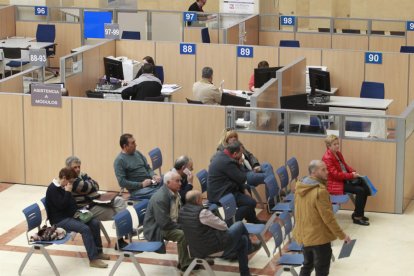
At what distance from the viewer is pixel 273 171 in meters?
13.3

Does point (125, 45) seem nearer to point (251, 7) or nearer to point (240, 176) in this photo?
point (251, 7)

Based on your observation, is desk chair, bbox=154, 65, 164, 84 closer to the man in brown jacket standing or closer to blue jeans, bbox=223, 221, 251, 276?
blue jeans, bbox=223, 221, 251, 276

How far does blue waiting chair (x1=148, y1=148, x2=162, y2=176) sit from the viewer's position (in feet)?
43.2

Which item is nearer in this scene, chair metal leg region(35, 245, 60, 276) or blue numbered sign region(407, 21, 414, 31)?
chair metal leg region(35, 245, 60, 276)

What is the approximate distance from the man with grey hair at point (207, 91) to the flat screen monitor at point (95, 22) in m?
5.95

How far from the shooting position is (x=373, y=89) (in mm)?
16641

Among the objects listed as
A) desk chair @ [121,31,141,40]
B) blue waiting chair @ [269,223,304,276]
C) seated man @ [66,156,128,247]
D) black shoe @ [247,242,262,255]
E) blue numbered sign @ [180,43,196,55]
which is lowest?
black shoe @ [247,242,262,255]

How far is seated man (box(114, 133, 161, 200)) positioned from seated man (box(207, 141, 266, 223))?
0.89 meters

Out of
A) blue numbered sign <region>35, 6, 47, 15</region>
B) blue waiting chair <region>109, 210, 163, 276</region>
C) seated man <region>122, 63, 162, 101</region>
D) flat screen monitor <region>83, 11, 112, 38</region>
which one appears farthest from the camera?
blue numbered sign <region>35, 6, 47, 15</region>

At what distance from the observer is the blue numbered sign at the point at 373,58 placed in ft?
56.0

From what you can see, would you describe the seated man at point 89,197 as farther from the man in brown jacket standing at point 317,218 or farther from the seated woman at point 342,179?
the man in brown jacket standing at point 317,218

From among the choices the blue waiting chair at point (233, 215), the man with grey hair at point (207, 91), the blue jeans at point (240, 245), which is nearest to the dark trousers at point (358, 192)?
the blue waiting chair at point (233, 215)

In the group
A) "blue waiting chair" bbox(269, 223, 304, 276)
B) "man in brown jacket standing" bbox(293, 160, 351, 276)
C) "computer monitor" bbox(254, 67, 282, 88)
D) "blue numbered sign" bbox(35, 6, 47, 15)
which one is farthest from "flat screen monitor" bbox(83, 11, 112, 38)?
"man in brown jacket standing" bbox(293, 160, 351, 276)

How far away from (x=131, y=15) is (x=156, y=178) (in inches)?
367
